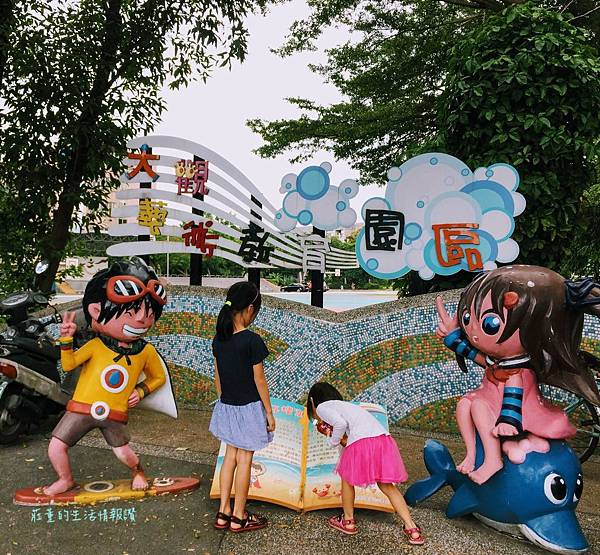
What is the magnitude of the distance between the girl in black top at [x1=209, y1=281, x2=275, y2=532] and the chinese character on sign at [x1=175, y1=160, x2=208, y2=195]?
387 cm

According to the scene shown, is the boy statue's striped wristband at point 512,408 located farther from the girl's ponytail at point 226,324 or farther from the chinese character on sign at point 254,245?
the chinese character on sign at point 254,245

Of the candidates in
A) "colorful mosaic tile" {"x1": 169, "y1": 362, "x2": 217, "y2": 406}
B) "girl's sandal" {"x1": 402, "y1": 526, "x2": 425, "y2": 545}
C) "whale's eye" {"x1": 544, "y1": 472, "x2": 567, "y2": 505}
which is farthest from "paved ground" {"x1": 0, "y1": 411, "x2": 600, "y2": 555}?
"colorful mosaic tile" {"x1": 169, "y1": 362, "x2": 217, "y2": 406}

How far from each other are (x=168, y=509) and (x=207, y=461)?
3.19 feet

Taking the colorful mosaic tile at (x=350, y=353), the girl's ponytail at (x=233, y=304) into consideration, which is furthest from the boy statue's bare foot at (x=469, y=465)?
the colorful mosaic tile at (x=350, y=353)

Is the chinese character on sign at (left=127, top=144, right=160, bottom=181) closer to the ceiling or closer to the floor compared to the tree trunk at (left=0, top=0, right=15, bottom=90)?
closer to the floor

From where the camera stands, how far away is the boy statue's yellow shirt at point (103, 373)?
3723 millimetres

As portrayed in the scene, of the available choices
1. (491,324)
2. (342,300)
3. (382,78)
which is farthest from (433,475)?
(342,300)

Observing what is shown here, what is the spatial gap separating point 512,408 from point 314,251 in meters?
3.81

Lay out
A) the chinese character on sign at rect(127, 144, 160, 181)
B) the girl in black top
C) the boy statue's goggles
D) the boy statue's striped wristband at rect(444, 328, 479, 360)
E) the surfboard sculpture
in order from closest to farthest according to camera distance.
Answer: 1. the girl in black top
2. the boy statue's striped wristband at rect(444, 328, 479, 360)
3. the surfboard sculpture
4. the boy statue's goggles
5. the chinese character on sign at rect(127, 144, 160, 181)

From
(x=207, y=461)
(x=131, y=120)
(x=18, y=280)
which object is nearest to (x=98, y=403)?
(x=207, y=461)

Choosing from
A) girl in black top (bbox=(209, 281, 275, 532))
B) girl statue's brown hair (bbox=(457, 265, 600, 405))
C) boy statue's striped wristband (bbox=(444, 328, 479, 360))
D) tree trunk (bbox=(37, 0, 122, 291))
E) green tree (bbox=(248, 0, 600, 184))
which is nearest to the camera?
girl statue's brown hair (bbox=(457, 265, 600, 405))

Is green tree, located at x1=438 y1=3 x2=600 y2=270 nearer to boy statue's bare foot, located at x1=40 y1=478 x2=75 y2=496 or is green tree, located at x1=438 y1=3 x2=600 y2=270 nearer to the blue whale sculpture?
the blue whale sculpture

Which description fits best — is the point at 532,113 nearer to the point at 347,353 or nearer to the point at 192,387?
the point at 347,353

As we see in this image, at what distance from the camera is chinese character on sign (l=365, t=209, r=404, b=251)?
5.88 metres
